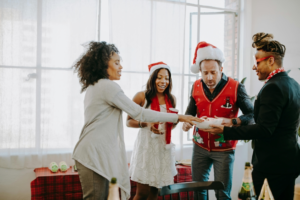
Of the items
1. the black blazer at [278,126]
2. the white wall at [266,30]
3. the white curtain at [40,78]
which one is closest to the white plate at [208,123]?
the black blazer at [278,126]

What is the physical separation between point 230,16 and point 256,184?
3.16 meters

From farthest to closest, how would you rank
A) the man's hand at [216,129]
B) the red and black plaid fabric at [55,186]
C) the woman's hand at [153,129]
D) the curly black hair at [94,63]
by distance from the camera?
the red and black plaid fabric at [55,186] → the woman's hand at [153,129] → the man's hand at [216,129] → the curly black hair at [94,63]

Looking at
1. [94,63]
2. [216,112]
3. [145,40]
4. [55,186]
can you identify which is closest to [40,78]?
[55,186]

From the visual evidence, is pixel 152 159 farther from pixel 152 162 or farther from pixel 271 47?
pixel 271 47

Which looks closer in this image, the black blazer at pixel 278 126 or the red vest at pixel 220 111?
the black blazer at pixel 278 126

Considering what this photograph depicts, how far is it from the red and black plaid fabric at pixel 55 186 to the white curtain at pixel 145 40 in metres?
0.82

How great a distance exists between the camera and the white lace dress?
6.97 ft

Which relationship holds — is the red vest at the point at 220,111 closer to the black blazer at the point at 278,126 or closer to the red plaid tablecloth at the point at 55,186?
the black blazer at the point at 278,126

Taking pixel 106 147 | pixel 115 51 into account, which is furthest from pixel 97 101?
pixel 115 51

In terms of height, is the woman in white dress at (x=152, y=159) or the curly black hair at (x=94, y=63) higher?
the curly black hair at (x=94, y=63)

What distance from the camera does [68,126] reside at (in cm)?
307

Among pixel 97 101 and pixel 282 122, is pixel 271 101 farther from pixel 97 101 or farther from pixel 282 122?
pixel 97 101

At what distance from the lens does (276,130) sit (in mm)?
1637

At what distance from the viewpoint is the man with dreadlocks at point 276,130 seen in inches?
62.2
